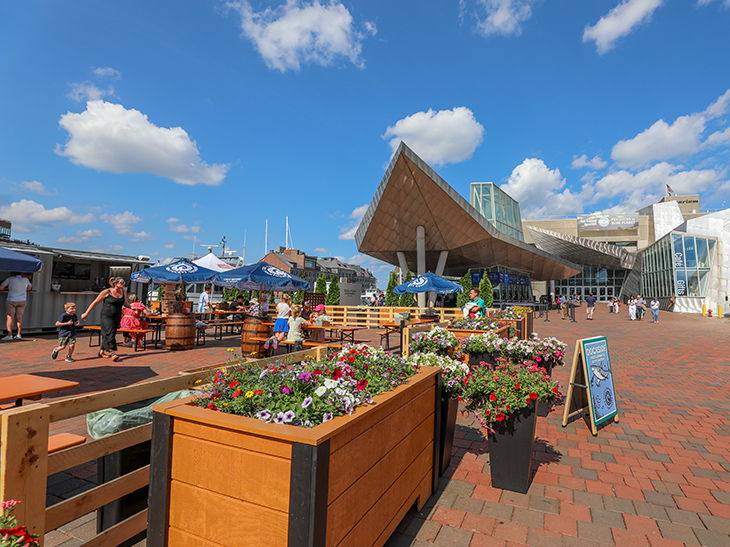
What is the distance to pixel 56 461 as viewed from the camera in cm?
175

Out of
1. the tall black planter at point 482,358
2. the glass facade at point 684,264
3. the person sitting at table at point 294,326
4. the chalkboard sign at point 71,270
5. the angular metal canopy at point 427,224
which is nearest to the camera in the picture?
the tall black planter at point 482,358

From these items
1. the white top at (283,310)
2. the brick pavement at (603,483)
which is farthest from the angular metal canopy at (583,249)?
the white top at (283,310)

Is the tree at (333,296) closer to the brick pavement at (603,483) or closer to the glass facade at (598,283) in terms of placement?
the brick pavement at (603,483)

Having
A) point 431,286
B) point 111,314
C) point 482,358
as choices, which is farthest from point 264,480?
point 431,286

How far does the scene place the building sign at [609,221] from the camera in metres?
69.2

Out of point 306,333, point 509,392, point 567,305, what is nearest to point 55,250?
point 306,333

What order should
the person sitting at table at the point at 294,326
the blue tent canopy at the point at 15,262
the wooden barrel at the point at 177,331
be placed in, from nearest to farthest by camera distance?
1. the person sitting at table at the point at 294,326
2. the blue tent canopy at the point at 15,262
3. the wooden barrel at the point at 177,331

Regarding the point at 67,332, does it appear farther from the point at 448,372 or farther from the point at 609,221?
the point at 609,221

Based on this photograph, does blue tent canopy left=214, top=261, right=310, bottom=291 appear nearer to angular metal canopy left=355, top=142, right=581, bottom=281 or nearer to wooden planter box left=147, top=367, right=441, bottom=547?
wooden planter box left=147, top=367, right=441, bottom=547

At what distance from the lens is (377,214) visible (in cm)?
2822

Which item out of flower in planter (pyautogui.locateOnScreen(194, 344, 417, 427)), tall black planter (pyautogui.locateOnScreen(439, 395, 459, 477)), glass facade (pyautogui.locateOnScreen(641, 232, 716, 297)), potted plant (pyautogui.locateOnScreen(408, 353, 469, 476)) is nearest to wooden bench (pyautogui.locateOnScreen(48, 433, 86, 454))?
flower in planter (pyautogui.locateOnScreen(194, 344, 417, 427))

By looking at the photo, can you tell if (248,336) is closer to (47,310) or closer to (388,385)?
(388,385)

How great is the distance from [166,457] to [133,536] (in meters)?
0.75

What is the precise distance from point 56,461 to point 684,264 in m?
38.0
